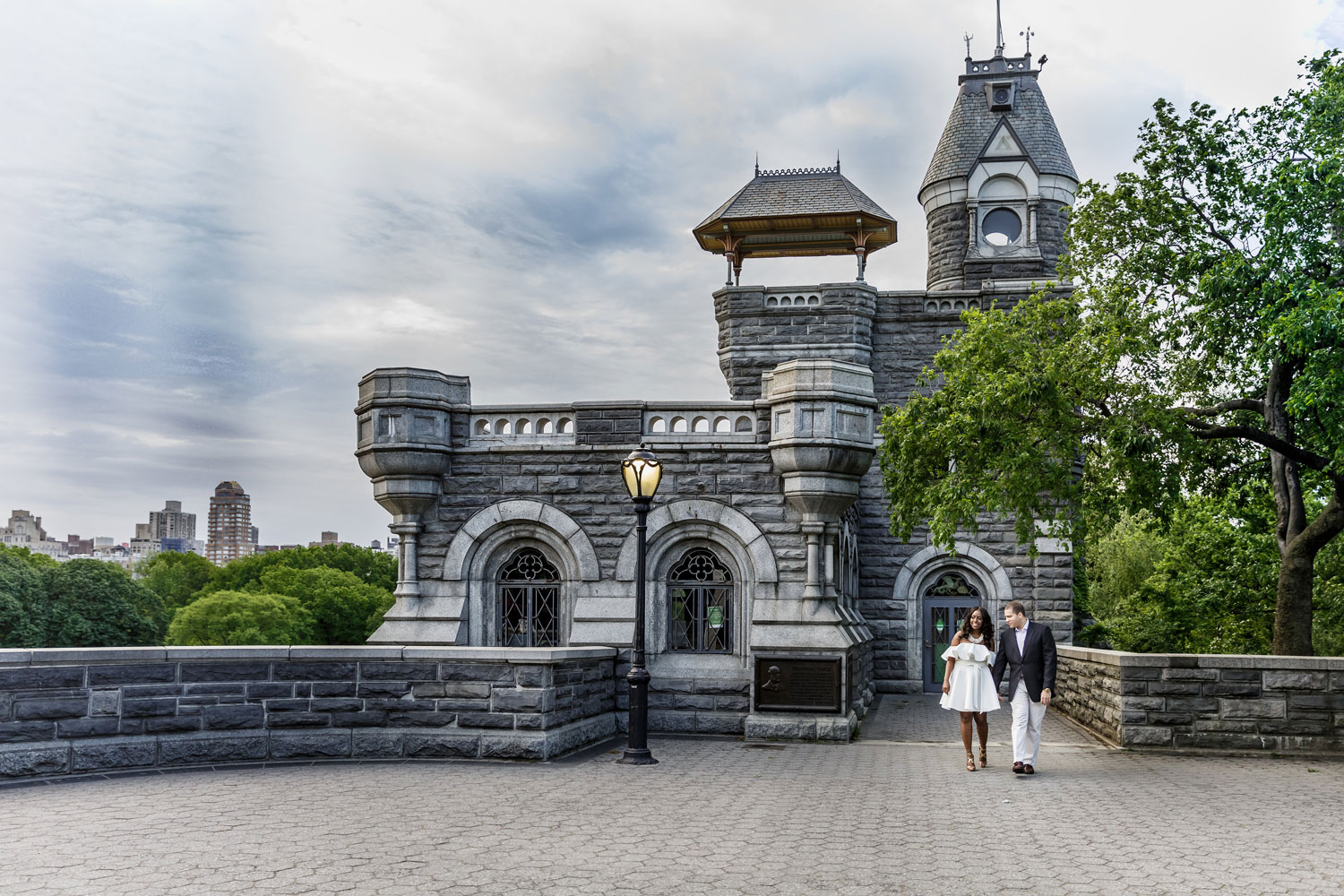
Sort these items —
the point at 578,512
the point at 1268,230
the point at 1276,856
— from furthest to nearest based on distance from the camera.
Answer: the point at 578,512
the point at 1268,230
the point at 1276,856

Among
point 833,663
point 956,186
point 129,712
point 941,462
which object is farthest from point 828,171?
point 129,712

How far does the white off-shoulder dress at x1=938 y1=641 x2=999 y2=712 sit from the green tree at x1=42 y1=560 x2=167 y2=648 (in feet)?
148

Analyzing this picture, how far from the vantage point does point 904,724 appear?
51.2 ft

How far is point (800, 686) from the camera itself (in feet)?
43.4

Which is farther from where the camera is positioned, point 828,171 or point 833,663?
point 828,171

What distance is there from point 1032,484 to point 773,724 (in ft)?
13.2

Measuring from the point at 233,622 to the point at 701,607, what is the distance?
48754 mm

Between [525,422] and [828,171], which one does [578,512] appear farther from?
[828,171]

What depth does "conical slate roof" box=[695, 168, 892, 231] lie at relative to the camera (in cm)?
2616

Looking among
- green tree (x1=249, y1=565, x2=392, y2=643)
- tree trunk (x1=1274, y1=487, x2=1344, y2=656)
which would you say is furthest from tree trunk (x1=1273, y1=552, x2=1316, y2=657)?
green tree (x1=249, y1=565, x2=392, y2=643)

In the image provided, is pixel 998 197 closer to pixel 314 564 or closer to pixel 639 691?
pixel 639 691

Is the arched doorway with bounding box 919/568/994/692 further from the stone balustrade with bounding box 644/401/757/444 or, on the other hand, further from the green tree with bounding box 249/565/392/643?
the green tree with bounding box 249/565/392/643

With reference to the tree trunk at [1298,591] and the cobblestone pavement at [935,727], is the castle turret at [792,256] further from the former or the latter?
the tree trunk at [1298,591]

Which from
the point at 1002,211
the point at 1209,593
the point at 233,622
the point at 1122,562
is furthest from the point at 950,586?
the point at 233,622
